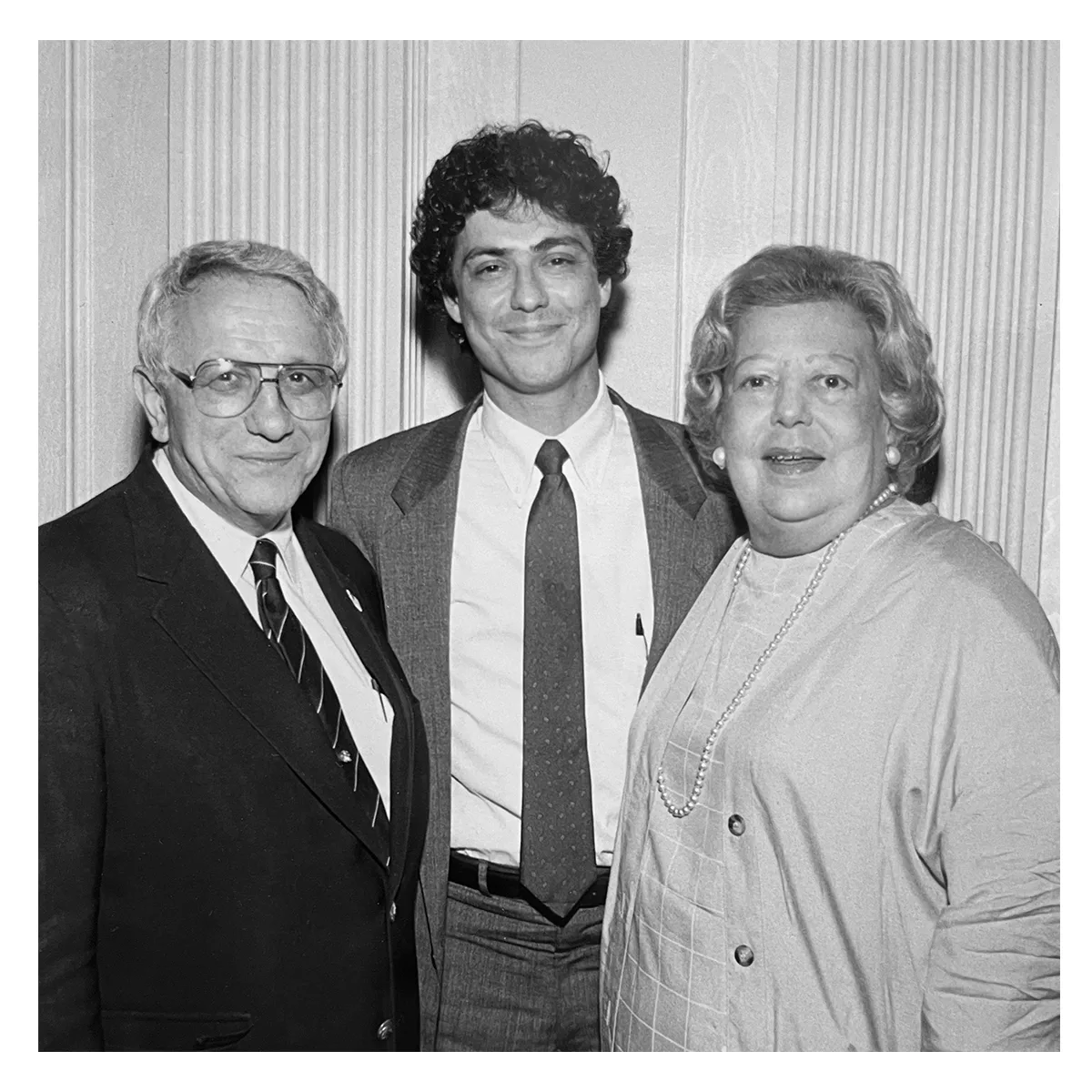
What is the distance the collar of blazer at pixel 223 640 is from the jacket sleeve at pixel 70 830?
17 centimetres

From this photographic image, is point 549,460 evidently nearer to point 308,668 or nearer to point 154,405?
point 308,668

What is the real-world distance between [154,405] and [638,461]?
976 millimetres

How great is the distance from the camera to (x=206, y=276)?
202 centimetres

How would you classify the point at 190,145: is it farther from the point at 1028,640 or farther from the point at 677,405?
the point at 1028,640

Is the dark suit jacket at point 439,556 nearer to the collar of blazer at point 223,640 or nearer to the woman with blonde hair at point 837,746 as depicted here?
the woman with blonde hair at point 837,746

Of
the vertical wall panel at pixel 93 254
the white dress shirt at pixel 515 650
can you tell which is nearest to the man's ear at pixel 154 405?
the vertical wall panel at pixel 93 254

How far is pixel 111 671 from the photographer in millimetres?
1851

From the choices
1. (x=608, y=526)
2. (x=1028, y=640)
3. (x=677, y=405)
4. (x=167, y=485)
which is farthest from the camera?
(x=677, y=405)

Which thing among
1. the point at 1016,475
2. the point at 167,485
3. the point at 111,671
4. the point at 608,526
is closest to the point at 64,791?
the point at 111,671

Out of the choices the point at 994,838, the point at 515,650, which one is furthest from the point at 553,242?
the point at 994,838

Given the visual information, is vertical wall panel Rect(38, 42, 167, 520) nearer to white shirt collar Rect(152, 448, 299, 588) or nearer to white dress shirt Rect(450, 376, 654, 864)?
white shirt collar Rect(152, 448, 299, 588)

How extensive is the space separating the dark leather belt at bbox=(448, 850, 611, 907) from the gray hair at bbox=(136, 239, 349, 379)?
107 centimetres

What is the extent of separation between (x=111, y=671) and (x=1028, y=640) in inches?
59.1

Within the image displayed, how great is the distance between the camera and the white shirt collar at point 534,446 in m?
2.35
